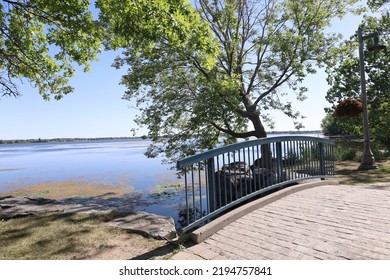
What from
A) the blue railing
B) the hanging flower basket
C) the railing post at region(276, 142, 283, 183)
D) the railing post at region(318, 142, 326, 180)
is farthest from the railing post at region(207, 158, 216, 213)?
the hanging flower basket

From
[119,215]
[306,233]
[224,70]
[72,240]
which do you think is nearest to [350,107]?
[224,70]

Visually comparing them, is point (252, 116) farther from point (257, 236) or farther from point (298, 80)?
point (257, 236)

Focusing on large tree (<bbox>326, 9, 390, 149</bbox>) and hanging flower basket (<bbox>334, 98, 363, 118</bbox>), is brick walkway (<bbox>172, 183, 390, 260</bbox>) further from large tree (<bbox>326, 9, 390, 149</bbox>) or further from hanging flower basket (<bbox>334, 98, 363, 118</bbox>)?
large tree (<bbox>326, 9, 390, 149</bbox>)

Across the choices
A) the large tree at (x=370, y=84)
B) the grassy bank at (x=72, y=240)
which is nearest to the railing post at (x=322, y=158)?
the grassy bank at (x=72, y=240)

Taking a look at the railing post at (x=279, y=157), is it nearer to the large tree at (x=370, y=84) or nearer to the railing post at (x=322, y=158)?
the railing post at (x=322, y=158)

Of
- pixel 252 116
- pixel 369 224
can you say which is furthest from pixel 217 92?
pixel 369 224

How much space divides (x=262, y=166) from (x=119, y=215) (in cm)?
312

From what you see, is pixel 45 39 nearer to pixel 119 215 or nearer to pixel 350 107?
pixel 119 215

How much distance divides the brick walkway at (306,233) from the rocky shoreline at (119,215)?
1110 mm

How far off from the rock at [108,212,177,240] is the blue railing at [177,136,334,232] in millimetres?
405

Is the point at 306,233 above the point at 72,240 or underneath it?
above

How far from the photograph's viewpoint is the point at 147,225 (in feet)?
17.0

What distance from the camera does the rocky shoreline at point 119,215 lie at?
4887mm

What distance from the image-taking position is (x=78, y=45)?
8.17 metres
